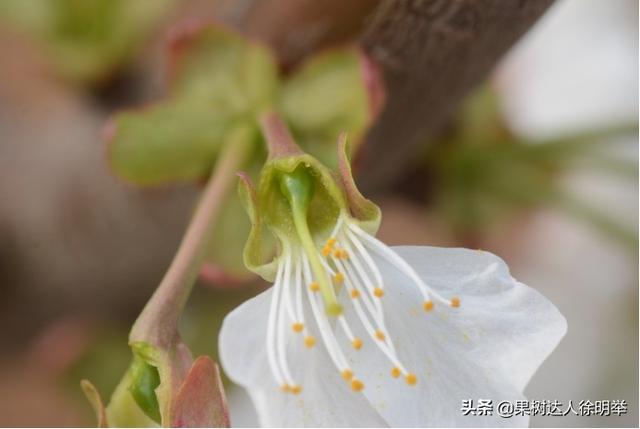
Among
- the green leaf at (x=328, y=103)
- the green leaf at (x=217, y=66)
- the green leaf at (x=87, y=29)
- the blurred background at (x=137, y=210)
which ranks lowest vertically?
the blurred background at (x=137, y=210)

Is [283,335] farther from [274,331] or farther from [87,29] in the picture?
[87,29]

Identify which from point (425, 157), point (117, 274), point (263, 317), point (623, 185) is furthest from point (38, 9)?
point (623, 185)

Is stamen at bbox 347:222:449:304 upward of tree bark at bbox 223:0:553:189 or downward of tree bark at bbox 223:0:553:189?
downward

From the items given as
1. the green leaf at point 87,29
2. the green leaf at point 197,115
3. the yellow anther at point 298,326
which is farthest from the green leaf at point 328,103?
the green leaf at point 87,29

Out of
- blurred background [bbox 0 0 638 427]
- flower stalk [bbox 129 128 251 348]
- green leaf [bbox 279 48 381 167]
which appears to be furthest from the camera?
blurred background [bbox 0 0 638 427]

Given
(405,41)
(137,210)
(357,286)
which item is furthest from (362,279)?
(137,210)

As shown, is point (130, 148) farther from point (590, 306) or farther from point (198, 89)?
point (590, 306)

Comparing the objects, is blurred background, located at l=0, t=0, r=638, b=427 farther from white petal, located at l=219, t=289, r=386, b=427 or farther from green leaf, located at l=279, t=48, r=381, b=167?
white petal, located at l=219, t=289, r=386, b=427

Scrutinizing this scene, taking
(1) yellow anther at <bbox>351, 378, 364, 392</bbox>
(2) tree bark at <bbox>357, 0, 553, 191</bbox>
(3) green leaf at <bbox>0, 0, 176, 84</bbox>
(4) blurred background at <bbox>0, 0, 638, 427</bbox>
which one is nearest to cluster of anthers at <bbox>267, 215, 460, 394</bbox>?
(1) yellow anther at <bbox>351, 378, 364, 392</bbox>

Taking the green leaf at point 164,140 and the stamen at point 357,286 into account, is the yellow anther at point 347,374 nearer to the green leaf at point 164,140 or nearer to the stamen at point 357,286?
the stamen at point 357,286
